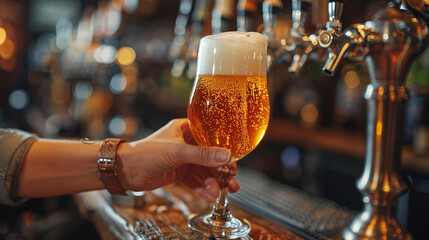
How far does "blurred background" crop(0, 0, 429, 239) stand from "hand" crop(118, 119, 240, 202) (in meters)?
0.50

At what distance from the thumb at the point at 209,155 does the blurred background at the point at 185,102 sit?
1.79ft

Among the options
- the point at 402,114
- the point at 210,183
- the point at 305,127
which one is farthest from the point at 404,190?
the point at 305,127

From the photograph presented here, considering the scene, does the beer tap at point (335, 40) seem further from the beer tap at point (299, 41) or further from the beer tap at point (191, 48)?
the beer tap at point (191, 48)

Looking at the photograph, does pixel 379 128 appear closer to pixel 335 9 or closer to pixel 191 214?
pixel 335 9

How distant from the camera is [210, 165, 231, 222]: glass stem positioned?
3.08 feet

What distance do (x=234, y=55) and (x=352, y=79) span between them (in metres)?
2.51

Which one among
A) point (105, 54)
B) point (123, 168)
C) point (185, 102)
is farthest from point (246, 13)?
point (185, 102)

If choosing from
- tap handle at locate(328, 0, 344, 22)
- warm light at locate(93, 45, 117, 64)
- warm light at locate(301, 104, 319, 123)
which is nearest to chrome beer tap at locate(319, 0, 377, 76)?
tap handle at locate(328, 0, 344, 22)

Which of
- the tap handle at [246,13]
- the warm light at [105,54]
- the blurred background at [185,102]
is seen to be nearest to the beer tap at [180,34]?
the blurred background at [185,102]

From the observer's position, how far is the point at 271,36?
44.4 inches

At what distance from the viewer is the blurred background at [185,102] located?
1.88m

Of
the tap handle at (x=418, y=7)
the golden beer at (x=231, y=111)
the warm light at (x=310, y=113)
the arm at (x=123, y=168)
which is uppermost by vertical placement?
the tap handle at (x=418, y=7)

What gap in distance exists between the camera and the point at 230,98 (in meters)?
0.86

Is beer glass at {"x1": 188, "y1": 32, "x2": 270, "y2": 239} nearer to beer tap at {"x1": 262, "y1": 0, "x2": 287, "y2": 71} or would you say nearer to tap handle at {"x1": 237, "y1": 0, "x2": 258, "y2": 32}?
beer tap at {"x1": 262, "y1": 0, "x2": 287, "y2": 71}
